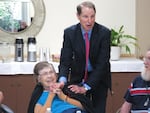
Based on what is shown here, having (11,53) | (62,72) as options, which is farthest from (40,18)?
(62,72)

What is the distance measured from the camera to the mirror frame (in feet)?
14.1

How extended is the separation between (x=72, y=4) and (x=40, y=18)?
1.47 ft

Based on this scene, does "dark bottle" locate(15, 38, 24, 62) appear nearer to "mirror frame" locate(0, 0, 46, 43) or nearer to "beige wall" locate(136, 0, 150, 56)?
"mirror frame" locate(0, 0, 46, 43)

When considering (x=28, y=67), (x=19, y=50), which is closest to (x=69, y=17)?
(x=19, y=50)

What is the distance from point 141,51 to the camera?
179 inches

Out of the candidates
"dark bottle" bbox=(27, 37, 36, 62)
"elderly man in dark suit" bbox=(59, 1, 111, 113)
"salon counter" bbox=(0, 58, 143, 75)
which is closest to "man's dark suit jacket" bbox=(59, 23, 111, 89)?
"elderly man in dark suit" bbox=(59, 1, 111, 113)

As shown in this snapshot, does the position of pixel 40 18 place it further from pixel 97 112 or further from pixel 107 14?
pixel 97 112

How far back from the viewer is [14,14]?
4.27m

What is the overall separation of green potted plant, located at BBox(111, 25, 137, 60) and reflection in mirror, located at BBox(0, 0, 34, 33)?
1086 millimetres

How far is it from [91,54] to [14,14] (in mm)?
1849

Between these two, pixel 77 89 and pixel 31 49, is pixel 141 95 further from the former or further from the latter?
pixel 31 49

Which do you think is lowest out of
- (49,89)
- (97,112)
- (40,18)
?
(97,112)

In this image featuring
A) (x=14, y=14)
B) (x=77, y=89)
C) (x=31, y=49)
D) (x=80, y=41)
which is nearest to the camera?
(x=77, y=89)

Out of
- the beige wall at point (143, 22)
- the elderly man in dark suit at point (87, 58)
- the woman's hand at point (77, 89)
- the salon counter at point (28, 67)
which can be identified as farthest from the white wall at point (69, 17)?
the woman's hand at point (77, 89)
